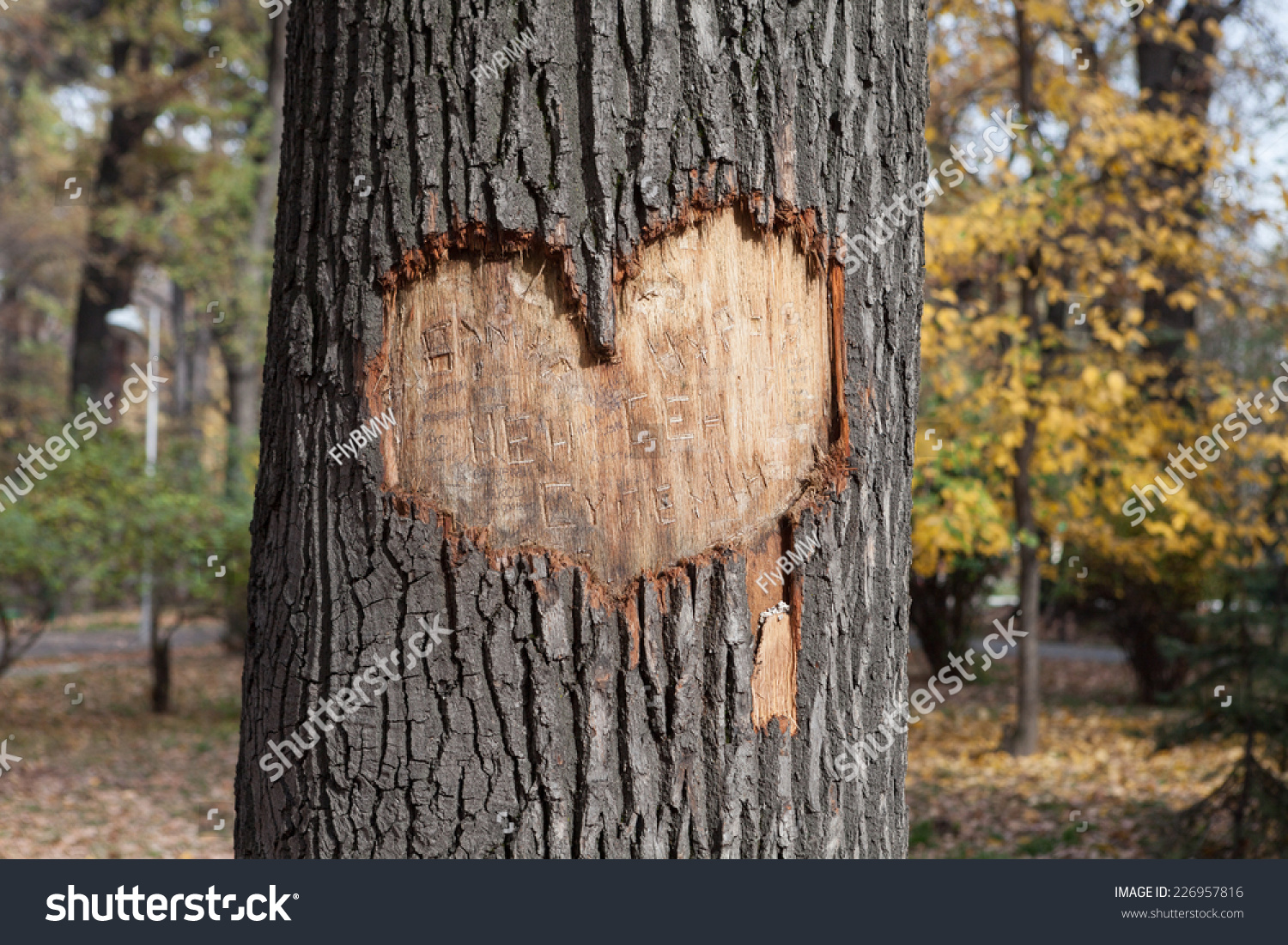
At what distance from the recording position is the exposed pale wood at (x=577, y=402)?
1604 millimetres

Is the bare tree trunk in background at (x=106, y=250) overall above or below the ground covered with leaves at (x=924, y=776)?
above

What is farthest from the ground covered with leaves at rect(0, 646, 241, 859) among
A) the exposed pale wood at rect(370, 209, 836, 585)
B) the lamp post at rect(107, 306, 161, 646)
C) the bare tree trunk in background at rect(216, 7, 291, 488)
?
the exposed pale wood at rect(370, 209, 836, 585)

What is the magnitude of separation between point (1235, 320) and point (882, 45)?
12.6 metres

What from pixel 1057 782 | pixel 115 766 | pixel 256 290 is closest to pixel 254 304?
pixel 256 290

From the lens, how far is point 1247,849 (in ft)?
16.5

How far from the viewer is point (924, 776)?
7723 mm

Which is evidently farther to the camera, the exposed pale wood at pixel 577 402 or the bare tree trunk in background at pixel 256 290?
the bare tree trunk in background at pixel 256 290

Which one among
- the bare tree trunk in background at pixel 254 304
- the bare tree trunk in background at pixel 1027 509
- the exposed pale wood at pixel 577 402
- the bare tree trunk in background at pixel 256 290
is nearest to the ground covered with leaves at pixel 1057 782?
the bare tree trunk in background at pixel 1027 509

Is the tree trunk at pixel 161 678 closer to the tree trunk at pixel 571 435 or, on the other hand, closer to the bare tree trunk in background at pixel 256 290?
the bare tree trunk in background at pixel 256 290

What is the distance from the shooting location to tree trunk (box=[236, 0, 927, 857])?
5.19 ft

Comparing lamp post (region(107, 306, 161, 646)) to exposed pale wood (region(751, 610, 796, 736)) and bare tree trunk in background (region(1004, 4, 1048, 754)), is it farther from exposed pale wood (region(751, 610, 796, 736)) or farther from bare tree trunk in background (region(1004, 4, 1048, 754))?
exposed pale wood (region(751, 610, 796, 736))

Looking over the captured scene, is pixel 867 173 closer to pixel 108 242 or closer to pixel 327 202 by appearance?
pixel 327 202

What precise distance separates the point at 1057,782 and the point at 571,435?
6924mm

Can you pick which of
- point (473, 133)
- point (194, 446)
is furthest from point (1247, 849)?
point (194, 446)
